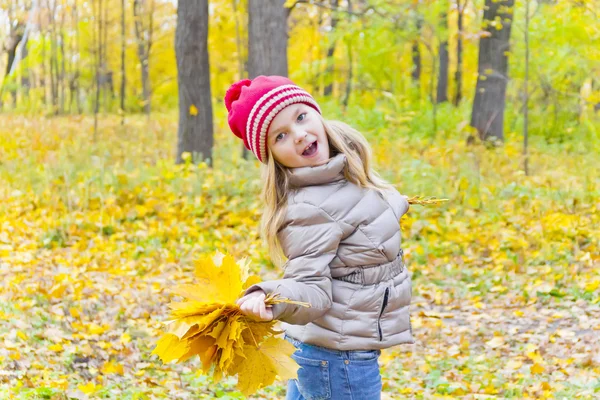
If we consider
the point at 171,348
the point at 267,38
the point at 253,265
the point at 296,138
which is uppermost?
the point at 267,38

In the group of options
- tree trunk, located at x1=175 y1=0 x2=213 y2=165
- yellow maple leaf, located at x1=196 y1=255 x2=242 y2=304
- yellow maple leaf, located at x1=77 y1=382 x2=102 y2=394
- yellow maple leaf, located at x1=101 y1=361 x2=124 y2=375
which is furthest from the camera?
tree trunk, located at x1=175 y1=0 x2=213 y2=165

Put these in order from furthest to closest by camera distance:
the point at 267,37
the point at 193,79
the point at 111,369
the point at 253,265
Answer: the point at 193,79
the point at 267,37
the point at 253,265
the point at 111,369

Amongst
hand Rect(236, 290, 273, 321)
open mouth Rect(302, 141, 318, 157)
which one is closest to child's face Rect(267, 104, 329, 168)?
open mouth Rect(302, 141, 318, 157)

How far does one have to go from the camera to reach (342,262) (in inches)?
88.1

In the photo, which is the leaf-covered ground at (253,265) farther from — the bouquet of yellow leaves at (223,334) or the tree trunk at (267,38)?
the tree trunk at (267,38)

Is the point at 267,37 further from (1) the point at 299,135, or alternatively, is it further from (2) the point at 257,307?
(2) the point at 257,307

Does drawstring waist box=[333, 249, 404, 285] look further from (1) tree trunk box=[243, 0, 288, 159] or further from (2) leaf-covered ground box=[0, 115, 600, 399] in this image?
(1) tree trunk box=[243, 0, 288, 159]

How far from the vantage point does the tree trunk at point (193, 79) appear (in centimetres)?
1023

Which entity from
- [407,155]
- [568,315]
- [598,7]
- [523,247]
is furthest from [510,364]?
[407,155]

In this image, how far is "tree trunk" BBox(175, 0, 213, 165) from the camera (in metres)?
10.2

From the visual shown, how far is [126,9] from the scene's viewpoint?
23.0 m

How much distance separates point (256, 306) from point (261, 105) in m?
0.73

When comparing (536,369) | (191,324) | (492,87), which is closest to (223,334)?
(191,324)

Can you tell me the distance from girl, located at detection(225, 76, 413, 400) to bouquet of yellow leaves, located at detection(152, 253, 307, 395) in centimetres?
14
